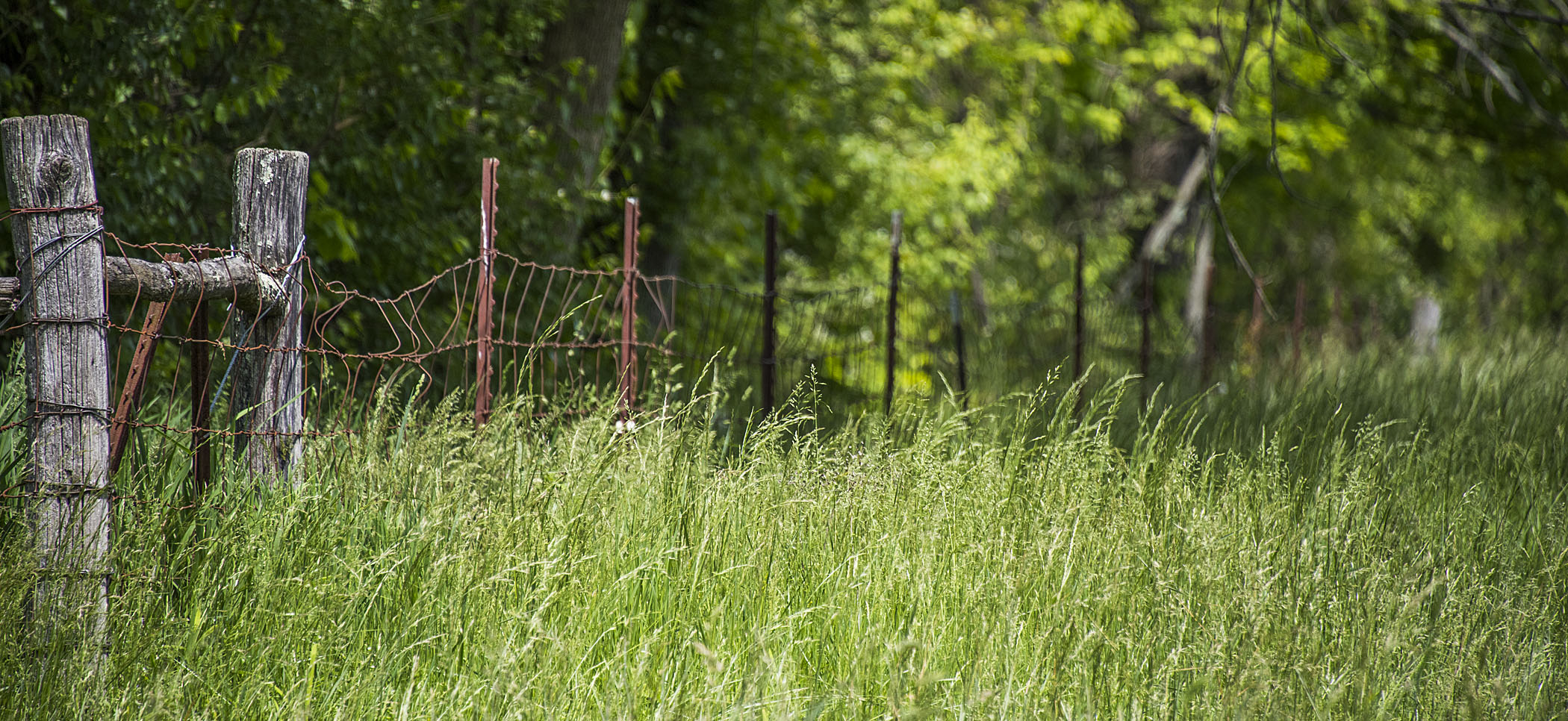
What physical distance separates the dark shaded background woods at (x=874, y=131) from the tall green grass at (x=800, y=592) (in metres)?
1.26

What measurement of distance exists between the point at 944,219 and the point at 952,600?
1131 centimetres

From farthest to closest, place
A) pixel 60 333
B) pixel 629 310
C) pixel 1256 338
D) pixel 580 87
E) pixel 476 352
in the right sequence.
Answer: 1. pixel 1256 338
2. pixel 580 87
3. pixel 476 352
4. pixel 629 310
5. pixel 60 333

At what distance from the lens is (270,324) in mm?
3547

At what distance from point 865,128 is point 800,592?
11096 mm

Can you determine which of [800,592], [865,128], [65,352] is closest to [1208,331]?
[865,128]

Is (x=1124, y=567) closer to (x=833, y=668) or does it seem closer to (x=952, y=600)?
(x=952, y=600)

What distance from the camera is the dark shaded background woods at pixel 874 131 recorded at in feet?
18.8

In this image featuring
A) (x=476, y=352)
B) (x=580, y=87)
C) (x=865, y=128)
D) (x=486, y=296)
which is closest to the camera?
(x=486, y=296)

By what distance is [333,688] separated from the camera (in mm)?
2496

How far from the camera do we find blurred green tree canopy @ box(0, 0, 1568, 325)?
569 cm

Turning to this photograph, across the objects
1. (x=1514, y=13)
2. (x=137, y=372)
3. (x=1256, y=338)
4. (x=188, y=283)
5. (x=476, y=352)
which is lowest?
(x=1256, y=338)

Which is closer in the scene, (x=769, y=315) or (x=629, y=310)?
(x=629, y=310)

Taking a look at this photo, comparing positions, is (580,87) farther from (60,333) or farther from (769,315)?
(60,333)

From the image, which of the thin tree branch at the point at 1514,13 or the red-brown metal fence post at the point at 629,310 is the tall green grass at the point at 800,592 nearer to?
the red-brown metal fence post at the point at 629,310
